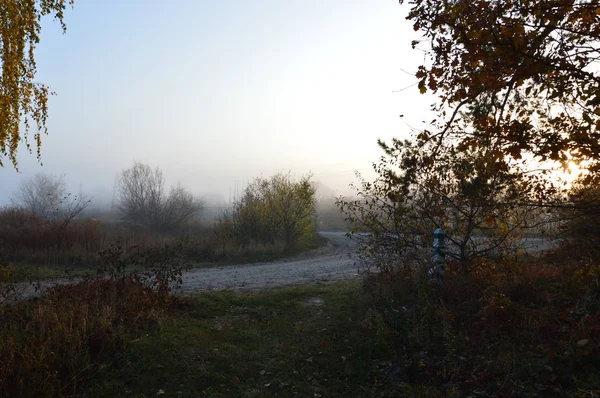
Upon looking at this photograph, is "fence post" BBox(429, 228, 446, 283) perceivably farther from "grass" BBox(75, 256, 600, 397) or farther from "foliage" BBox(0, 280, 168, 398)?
"foliage" BBox(0, 280, 168, 398)

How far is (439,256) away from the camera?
7.20 metres

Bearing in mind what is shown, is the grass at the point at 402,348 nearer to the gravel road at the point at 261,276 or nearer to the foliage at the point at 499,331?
the foliage at the point at 499,331

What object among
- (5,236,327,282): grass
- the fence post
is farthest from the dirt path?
the fence post

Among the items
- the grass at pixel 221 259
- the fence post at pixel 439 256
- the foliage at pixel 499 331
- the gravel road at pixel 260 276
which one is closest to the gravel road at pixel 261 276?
the gravel road at pixel 260 276

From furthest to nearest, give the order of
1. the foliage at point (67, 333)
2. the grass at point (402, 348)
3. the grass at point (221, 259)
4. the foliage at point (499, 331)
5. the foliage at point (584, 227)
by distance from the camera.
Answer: the grass at point (221, 259), the foliage at point (584, 227), the grass at point (402, 348), the foliage at point (499, 331), the foliage at point (67, 333)

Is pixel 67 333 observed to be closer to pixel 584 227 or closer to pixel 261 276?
pixel 584 227

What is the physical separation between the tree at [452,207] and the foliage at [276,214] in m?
14.1

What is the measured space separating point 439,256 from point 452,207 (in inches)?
41.8

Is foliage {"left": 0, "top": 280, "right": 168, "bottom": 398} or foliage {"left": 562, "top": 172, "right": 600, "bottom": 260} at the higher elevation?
foliage {"left": 562, "top": 172, "right": 600, "bottom": 260}

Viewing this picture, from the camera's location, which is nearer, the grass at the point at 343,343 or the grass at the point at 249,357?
the grass at the point at 343,343

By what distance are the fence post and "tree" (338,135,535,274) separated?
10.1 inches

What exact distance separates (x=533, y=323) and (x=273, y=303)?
4.81m

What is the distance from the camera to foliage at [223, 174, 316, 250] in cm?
2353

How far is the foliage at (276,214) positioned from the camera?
23.5 meters
